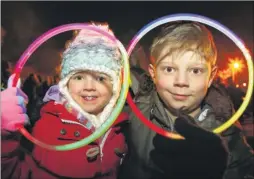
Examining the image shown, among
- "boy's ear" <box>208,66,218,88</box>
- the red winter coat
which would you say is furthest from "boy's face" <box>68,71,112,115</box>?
"boy's ear" <box>208,66,218,88</box>

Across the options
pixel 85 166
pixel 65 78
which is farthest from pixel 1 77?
pixel 85 166

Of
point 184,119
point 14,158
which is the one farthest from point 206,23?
point 14,158

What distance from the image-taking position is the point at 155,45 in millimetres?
2174

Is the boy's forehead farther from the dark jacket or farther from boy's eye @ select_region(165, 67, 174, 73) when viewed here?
the dark jacket

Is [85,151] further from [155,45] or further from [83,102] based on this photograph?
[155,45]

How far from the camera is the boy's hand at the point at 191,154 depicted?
2.14 meters

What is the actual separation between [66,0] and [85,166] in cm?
96

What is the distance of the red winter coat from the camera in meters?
2.12

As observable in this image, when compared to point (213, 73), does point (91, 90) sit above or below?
below

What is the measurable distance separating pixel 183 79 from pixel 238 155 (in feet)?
1.74

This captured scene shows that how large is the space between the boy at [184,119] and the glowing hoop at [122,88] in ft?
0.34

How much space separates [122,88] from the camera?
2160 mm

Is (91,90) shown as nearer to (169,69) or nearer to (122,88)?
(122,88)

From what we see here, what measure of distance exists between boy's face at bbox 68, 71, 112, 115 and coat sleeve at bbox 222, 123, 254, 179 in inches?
27.6
